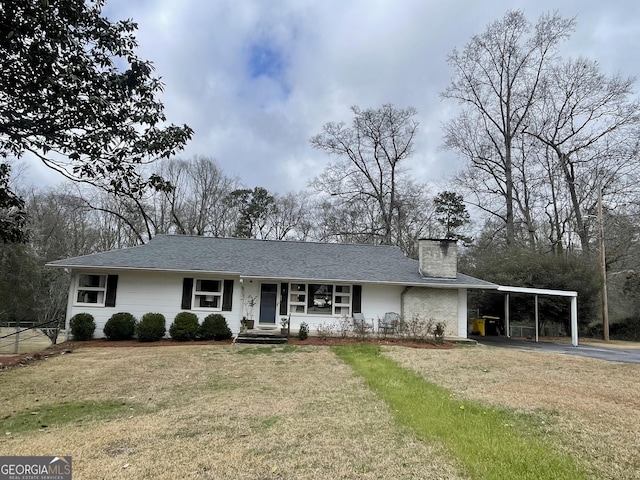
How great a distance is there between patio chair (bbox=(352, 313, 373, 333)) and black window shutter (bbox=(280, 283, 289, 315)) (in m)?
2.76

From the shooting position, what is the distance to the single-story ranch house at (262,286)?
15055mm

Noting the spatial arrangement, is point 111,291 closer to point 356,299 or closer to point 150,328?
point 150,328

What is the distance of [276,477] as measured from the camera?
3807 mm

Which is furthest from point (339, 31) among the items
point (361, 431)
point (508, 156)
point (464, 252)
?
point (464, 252)

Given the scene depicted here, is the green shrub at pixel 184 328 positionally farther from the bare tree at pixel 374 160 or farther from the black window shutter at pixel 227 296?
the bare tree at pixel 374 160

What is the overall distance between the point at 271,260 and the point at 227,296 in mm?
2635

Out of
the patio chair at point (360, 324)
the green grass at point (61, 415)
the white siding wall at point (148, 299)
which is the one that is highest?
the white siding wall at point (148, 299)

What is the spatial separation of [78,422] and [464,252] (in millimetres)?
28737

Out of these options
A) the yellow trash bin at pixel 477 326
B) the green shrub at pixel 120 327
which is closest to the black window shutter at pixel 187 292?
the green shrub at pixel 120 327

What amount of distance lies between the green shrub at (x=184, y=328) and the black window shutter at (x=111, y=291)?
2.55 metres

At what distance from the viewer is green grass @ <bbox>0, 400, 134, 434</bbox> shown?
18.4ft

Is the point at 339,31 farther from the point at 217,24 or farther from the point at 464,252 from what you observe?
the point at 464,252

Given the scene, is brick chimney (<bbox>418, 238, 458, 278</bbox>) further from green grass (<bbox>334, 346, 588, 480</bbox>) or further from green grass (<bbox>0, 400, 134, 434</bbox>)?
green grass (<bbox>0, 400, 134, 434</bbox>)

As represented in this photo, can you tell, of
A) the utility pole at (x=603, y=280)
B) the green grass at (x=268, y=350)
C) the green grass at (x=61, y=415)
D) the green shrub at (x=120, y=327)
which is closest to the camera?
the green grass at (x=61, y=415)
